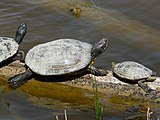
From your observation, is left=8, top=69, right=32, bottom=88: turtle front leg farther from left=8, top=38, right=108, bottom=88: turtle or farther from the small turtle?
the small turtle

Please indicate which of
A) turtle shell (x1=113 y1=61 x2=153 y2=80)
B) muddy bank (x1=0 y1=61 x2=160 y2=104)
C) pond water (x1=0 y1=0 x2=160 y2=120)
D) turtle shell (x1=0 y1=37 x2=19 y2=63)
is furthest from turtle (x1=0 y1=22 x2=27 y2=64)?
turtle shell (x1=113 y1=61 x2=153 y2=80)

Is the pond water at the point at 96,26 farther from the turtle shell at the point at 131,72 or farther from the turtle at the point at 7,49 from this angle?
the turtle at the point at 7,49

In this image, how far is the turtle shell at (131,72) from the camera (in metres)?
5.06

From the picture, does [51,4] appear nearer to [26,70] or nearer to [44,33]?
[44,33]

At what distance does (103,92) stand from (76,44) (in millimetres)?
717

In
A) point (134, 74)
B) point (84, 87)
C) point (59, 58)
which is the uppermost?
point (59, 58)

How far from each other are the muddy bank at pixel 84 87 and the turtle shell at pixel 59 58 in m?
0.26

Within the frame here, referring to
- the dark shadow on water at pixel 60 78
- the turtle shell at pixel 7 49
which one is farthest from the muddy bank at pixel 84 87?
the turtle shell at pixel 7 49

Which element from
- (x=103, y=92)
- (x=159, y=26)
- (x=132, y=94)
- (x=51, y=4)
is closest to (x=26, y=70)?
(x=103, y=92)

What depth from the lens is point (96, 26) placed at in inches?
308

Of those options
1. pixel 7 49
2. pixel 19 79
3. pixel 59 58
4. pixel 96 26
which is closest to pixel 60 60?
pixel 59 58

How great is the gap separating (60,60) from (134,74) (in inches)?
36.2

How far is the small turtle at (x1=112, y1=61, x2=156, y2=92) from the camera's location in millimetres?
5055

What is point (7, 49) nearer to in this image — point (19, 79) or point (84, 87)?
point (19, 79)
